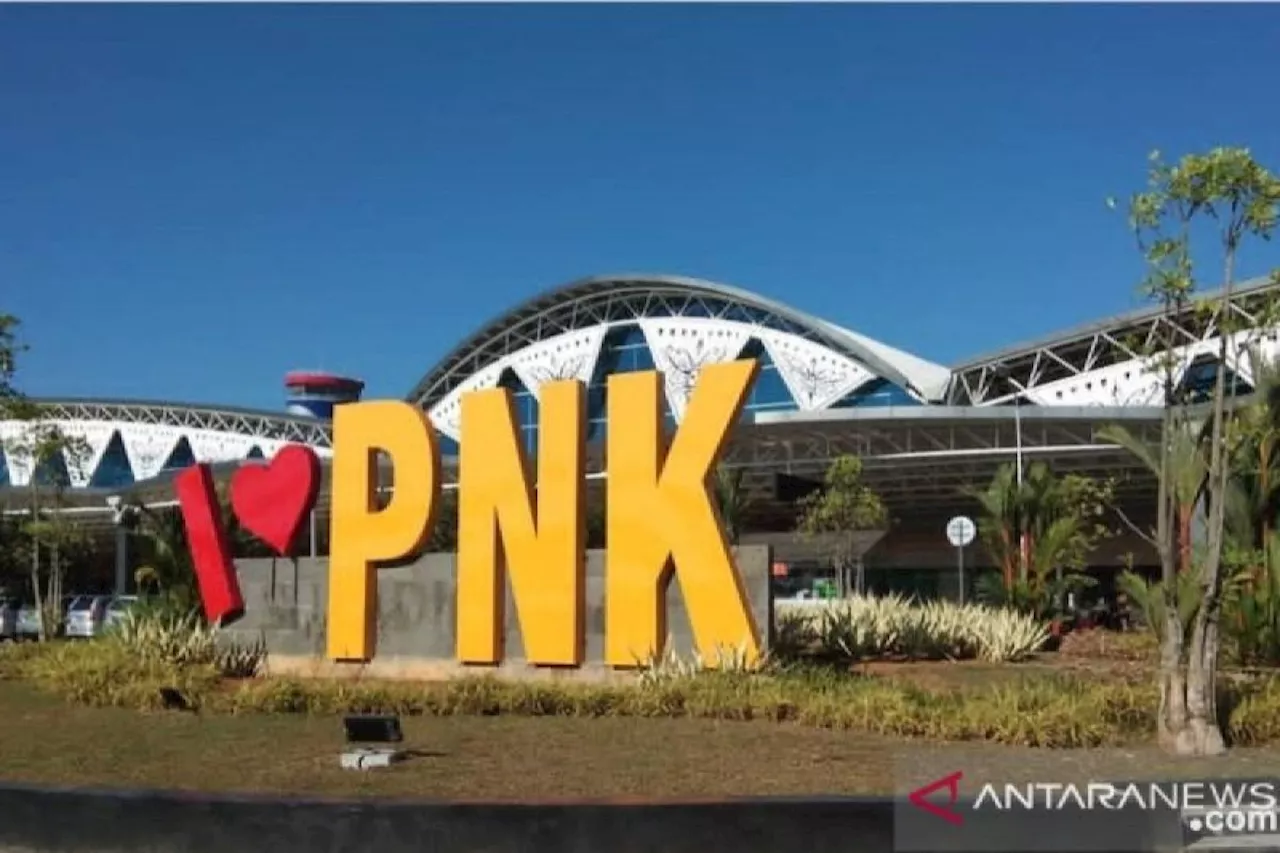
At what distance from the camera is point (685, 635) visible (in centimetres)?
1609

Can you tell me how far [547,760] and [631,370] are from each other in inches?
2712

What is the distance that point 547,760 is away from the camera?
35.6ft

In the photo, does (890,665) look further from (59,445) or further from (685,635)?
(59,445)

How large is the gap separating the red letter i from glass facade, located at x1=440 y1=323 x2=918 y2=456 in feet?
163

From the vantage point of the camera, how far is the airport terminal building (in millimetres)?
48688

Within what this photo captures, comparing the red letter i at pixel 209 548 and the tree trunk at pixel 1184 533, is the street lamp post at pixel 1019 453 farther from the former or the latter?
the red letter i at pixel 209 548

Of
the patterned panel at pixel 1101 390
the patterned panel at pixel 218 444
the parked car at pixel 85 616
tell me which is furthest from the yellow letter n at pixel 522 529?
the patterned panel at pixel 218 444

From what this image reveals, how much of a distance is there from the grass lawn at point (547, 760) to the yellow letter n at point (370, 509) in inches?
186

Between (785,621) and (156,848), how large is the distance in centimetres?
1264

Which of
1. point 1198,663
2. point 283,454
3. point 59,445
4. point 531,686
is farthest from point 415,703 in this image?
point 59,445

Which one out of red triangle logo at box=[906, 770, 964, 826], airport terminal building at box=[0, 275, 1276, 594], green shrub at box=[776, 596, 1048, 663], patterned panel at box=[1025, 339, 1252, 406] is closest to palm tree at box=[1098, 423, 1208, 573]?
red triangle logo at box=[906, 770, 964, 826]

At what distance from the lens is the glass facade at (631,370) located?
71.9 m

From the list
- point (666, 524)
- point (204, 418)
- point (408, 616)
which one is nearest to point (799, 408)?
point (204, 418)

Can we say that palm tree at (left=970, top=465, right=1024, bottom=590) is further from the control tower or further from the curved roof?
the control tower
